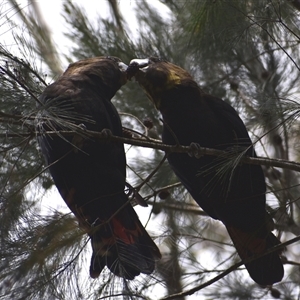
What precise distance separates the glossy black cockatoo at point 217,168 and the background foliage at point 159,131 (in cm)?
14

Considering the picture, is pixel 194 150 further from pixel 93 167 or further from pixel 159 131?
pixel 159 131

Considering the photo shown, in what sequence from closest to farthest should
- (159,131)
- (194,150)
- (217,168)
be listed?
1. (194,150)
2. (217,168)
3. (159,131)

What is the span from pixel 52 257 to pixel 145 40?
244 cm

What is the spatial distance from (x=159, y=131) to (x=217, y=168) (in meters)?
1.24

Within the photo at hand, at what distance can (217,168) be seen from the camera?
337 centimetres

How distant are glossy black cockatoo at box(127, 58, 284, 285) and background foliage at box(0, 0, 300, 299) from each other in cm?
14

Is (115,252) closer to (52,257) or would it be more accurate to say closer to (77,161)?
(52,257)

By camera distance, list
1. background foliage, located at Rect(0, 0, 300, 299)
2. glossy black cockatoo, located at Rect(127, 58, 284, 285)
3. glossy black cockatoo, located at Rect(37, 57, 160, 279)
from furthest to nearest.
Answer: glossy black cockatoo, located at Rect(127, 58, 284, 285)
glossy black cockatoo, located at Rect(37, 57, 160, 279)
background foliage, located at Rect(0, 0, 300, 299)

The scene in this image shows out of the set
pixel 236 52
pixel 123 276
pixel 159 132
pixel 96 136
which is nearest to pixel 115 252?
pixel 123 276

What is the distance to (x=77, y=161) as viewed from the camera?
132 inches

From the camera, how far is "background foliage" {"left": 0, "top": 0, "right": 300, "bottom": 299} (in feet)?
8.56

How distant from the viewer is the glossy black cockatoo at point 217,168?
3.45 meters

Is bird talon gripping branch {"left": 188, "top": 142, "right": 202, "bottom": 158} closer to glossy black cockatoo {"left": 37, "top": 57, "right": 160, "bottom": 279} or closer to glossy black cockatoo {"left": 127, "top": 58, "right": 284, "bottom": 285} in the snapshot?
glossy black cockatoo {"left": 127, "top": 58, "right": 284, "bottom": 285}

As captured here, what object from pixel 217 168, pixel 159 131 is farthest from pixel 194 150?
pixel 159 131
